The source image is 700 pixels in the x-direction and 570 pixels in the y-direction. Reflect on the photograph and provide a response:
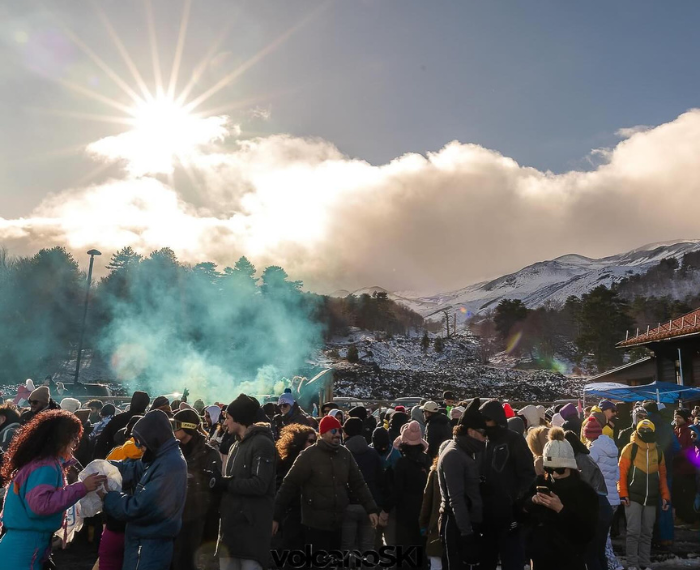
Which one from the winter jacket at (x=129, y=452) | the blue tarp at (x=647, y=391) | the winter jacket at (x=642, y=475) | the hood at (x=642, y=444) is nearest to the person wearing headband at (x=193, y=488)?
the winter jacket at (x=129, y=452)

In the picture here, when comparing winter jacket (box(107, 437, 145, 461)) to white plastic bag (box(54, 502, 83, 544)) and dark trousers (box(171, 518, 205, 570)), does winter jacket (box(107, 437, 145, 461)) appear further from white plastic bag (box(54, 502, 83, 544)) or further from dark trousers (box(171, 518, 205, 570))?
dark trousers (box(171, 518, 205, 570))

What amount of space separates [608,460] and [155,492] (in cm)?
544

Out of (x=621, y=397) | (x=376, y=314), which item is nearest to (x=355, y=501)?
(x=621, y=397)

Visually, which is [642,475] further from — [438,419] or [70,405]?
[70,405]

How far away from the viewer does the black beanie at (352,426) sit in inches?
251

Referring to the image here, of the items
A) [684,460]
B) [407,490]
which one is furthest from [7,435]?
[684,460]

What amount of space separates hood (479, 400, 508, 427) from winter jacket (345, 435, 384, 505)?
1.57 m

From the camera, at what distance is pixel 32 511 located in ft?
11.9

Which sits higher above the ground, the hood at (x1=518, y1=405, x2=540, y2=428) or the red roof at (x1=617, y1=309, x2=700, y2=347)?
the red roof at (x1=617, y1=309, x2=700, y2=347)

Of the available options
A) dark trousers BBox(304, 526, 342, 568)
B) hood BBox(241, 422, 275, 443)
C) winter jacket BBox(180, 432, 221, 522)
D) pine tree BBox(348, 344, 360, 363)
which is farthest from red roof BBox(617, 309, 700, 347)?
pine tree BBox(348, 344, 360, 363)

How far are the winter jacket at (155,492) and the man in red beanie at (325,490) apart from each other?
4.93ft

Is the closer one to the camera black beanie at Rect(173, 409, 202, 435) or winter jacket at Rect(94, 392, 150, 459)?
black beanie at Rect(173, 409, 202, 435)

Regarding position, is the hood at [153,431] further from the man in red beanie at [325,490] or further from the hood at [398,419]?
the hood at [398,419]

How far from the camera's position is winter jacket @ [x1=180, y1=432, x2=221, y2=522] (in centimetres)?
477
